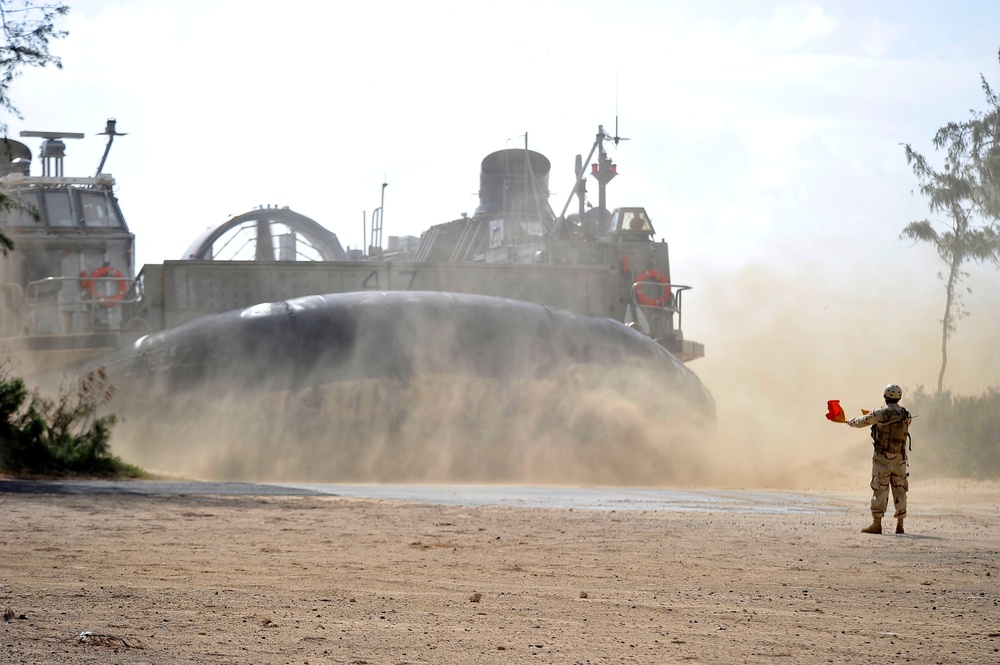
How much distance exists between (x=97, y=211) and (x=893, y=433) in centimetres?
2313

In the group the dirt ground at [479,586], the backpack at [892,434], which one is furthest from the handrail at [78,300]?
the backpack at [892,434]

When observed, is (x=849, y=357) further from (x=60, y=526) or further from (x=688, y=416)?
(x=60, y=526)

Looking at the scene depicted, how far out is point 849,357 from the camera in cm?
3434

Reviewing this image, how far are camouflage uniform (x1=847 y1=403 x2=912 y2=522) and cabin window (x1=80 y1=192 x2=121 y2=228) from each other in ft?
74.5

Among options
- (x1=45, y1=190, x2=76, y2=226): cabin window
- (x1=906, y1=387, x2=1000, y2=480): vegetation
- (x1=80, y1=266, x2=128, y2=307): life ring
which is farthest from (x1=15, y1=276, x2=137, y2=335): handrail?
(x1=906, y1=387, x2=1000, y2=480): vegetation

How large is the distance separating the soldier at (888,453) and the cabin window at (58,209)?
22.7 metres

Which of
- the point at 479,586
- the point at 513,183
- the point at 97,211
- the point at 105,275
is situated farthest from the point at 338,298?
the point at 513,183

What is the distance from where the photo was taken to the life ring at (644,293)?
31781mm

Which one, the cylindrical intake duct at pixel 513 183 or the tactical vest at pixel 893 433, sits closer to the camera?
the tactical vest at pixel 893 433

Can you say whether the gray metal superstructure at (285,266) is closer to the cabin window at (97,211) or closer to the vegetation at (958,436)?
the cabin window at (97,211)

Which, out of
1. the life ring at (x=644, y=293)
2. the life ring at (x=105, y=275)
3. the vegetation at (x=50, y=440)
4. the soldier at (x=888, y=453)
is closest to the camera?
the soldier at (x=888, y=453)

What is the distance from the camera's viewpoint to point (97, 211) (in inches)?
1182

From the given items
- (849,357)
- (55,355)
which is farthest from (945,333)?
(55,355)

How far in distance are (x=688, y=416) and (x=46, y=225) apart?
51.4 feet
